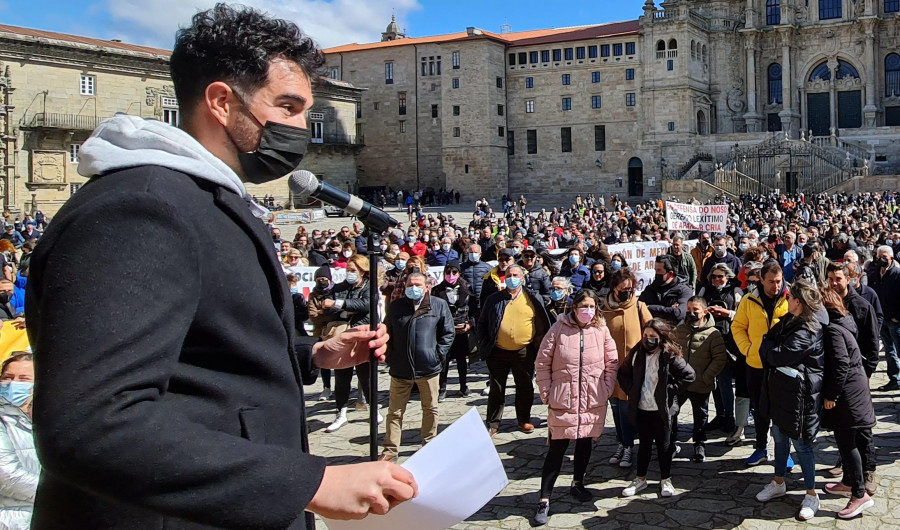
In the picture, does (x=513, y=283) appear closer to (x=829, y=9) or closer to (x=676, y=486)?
(x=676, y=486)

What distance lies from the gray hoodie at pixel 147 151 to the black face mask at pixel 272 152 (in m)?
0.13

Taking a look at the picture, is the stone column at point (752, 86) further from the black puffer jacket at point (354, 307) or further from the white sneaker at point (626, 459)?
the white sneaker at point (626, 459)

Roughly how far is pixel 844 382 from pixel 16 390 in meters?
5.86

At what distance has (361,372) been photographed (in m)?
9.84

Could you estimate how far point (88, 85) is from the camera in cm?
4297

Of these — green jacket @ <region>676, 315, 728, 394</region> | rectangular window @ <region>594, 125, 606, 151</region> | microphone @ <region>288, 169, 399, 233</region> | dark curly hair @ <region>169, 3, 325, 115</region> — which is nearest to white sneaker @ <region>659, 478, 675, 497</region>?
green jacket @ <region>676, 315, 728, 394</region>

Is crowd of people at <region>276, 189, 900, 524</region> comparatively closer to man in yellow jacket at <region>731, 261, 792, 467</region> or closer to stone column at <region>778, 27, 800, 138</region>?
man in yellow jacket at <region>731, 261, 792, 467</region>

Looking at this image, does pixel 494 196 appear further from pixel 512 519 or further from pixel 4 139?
pixel 512 519

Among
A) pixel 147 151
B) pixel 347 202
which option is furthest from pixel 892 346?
pixel 147 151

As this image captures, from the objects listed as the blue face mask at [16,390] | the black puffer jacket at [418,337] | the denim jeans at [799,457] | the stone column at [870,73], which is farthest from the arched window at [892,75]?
the blue face mask at [16,390]

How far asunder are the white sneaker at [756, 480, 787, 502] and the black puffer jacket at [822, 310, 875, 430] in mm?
644

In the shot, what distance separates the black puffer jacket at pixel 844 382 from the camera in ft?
20.8

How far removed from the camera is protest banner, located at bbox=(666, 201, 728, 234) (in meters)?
19.1

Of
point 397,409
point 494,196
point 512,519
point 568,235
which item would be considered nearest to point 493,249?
point 568,235
